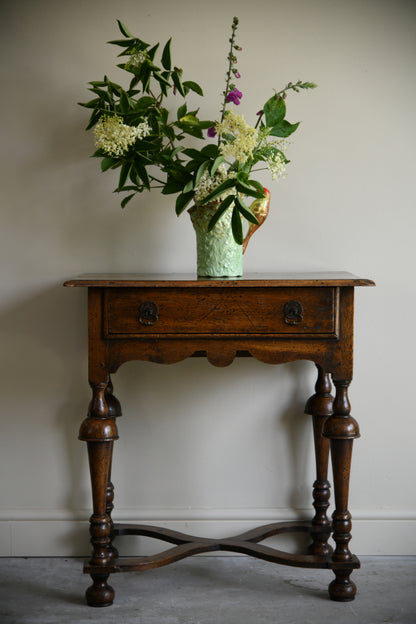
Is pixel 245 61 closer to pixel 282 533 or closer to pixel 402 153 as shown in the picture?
pixel 402 153

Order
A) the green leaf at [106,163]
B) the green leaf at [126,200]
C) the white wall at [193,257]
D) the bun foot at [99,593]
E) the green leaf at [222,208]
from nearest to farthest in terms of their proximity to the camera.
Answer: the green leaf at [222,208] → the bun foot at [99,593] → the green leaf at [106,163] → the green leaf at [126,200] → the white wall at [193,257]

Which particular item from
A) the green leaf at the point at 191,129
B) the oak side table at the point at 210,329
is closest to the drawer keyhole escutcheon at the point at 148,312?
the oak side table at the point at 210,329

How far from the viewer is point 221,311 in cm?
175

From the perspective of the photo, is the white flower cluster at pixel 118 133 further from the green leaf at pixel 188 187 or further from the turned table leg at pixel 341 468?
the turned table leg at pixel 341 468

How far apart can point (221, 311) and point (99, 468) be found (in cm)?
56

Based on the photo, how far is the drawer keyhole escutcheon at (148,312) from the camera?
5.72 feet

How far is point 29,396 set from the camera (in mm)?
2219

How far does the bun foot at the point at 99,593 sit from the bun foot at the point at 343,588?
0.65 meters

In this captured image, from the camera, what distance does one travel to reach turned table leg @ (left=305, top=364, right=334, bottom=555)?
210cm

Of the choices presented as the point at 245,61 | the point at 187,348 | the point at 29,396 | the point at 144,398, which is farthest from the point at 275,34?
the point at 29,396

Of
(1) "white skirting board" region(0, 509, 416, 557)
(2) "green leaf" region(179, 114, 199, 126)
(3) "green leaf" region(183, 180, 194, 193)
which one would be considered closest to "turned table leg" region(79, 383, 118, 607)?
(1) "white skirting board" region(0, 509, 416, 557)

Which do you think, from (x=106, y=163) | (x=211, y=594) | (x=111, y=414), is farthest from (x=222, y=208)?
(x=211, y=594)

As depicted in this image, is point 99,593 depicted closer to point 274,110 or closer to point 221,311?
point 221,311

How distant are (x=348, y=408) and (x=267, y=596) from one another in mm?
619
